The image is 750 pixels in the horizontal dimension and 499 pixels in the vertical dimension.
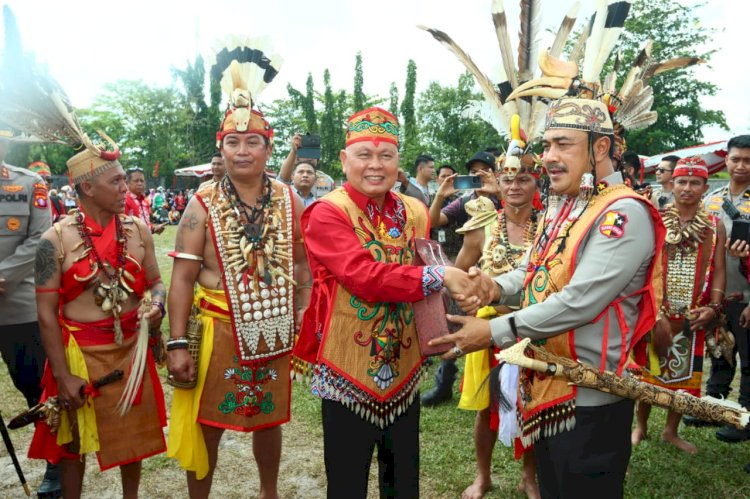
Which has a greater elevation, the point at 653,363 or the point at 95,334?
the point at 95,334

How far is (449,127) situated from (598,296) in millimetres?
34342

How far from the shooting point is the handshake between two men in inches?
96.3

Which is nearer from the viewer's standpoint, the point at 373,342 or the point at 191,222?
the point at 373,342

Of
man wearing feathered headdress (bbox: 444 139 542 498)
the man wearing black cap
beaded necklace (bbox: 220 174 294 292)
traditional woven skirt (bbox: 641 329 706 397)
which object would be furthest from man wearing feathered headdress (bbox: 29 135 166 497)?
traditional woven skirt (bbox: 641 329 706 397)

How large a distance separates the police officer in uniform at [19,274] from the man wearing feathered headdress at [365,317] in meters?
2.73

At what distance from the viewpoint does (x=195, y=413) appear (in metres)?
3.33

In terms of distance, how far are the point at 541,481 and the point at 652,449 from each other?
9.07 feet

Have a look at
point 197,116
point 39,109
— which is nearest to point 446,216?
point 39,109

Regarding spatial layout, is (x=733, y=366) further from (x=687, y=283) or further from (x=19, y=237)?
(x=19, y=237)

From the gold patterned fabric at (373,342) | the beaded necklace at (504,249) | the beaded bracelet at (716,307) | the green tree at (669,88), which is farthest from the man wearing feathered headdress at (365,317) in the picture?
the green tree at (669,88)

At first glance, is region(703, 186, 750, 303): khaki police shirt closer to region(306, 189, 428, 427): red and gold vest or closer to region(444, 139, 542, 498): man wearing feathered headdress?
region(444, 139, 542, 498): man wearing feathered headdress

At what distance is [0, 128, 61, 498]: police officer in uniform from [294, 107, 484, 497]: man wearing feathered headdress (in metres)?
2.73

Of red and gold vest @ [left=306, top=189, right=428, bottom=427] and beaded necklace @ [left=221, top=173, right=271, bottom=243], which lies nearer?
red and gold vest @ [left=306, top=189, right=428, bottom=427]

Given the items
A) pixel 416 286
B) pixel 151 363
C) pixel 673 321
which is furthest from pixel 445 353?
pixel 673 321
